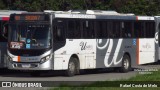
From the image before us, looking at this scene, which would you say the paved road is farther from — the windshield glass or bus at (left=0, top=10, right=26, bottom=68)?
the windshield glass

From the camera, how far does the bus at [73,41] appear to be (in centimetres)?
2647

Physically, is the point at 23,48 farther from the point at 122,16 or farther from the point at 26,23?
the point at 122,16

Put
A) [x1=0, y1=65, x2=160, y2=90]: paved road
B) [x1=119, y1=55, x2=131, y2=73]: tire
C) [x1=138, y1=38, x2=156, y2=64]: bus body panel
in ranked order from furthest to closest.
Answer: [x1=138, y1=38, x2=156, y2=64]: bus body panel → [x1=119, y1=55, x2=131, y2=73]: tire → [x1=0, y1=65, x2=160, y2=90]: paved road

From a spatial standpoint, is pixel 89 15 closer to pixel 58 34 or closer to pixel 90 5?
pixel 58 34

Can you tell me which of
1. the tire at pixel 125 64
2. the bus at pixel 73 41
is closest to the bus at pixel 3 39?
the bus at pixel 73 41

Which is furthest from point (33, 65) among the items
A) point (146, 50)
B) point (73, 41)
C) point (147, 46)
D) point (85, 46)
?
point (147, 46)

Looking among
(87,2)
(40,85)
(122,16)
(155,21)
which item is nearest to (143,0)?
(87,2)

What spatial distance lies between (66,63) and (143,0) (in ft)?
86.0

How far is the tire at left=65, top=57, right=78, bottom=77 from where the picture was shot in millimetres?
27391

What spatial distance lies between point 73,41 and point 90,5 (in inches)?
877

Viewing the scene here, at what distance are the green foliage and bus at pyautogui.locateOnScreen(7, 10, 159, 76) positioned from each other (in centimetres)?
1420

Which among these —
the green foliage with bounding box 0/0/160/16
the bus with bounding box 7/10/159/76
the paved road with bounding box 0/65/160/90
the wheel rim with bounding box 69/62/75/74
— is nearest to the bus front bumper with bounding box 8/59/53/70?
the bus with bounding box 7/10/159/76

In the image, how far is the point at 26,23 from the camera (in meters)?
26.9

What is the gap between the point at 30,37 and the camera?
87.1 feet
